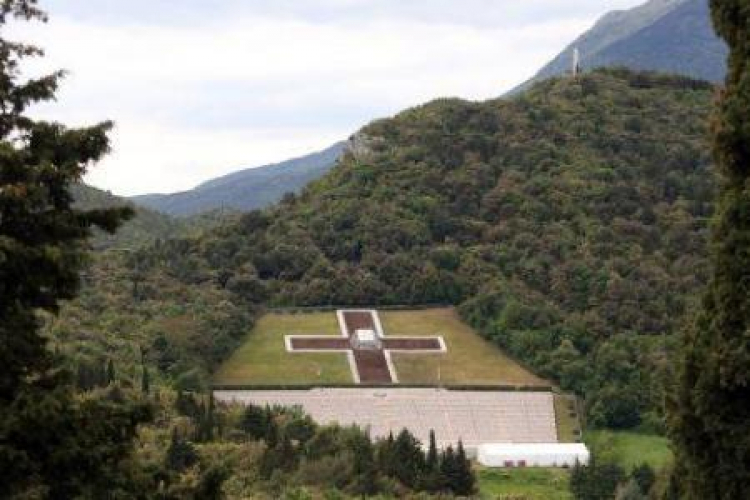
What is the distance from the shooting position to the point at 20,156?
1105 cm

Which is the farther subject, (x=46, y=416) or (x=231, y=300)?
(x=231, y=300)

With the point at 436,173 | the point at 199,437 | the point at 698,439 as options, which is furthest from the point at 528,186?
the point at 698,439

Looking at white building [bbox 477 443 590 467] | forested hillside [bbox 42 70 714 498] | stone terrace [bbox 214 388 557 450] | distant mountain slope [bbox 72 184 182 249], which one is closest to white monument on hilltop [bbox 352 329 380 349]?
stone terrace [bbox 214 388 557 450]

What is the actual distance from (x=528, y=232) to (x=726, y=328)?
283 ft

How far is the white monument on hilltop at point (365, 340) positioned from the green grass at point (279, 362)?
1798 millimetres

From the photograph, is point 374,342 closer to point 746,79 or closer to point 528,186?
point 528,186

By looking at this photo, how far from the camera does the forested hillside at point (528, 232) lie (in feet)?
270

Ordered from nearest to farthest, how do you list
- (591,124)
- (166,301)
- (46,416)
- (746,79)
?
1. (46,416)
2. (746,79)
3. (166,301)
4. (591,124)

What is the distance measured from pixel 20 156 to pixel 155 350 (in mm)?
65483

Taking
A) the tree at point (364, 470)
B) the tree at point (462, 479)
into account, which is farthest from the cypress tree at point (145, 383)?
the tree at point (462, 479)

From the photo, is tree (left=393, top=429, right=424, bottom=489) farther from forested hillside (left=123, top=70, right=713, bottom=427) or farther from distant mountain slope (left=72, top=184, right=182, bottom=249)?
distant mountain slope (left=72, top=184, right=182, bottom=249)

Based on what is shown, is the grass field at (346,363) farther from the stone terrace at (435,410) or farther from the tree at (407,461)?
the tree at (407,461)

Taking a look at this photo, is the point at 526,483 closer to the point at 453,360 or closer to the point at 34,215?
the point at 453,360

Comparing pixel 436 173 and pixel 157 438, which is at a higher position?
pixel 436 173
